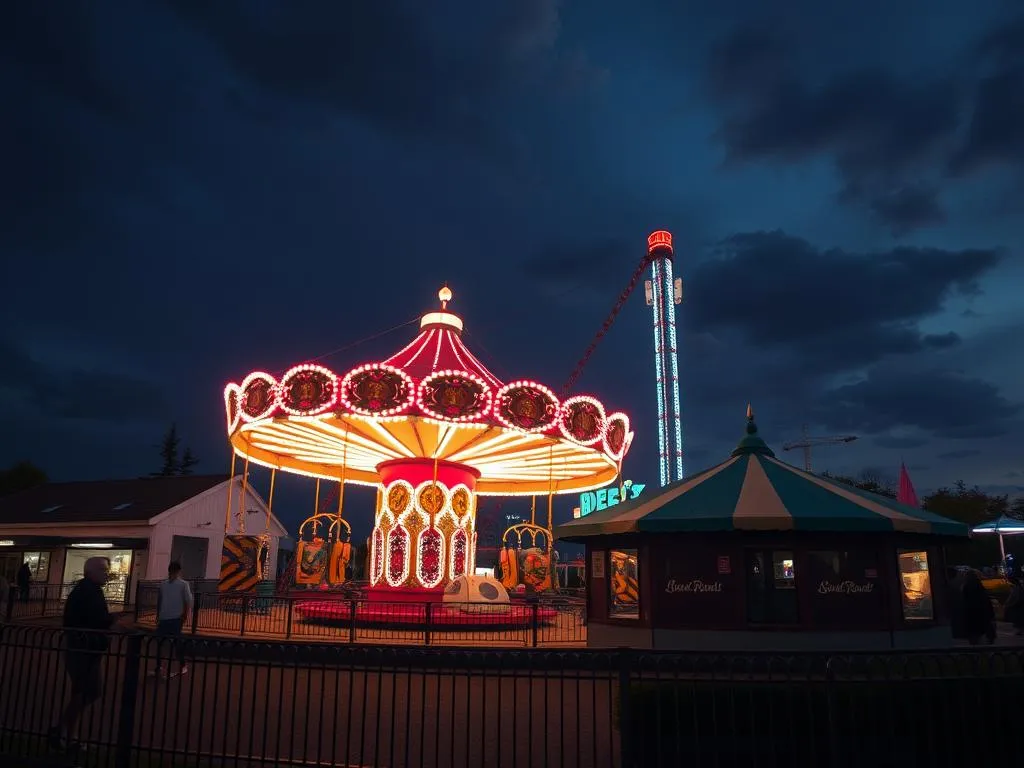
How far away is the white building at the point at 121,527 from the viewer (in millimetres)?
26328

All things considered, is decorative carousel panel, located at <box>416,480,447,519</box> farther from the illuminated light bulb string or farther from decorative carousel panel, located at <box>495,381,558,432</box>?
decorative carousel panel, located at <box>495,381,558,432</box>

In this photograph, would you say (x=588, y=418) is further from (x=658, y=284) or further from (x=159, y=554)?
(x=658, y=284)

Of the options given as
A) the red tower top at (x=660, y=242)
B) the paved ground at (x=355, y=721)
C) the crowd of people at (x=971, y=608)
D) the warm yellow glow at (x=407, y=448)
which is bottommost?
the paved ground at (x=355, y=721)

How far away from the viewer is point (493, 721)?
23.1 ft

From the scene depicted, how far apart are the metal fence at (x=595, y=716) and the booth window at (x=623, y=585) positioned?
10.9ft

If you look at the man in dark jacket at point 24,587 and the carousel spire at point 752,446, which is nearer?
the carousel spire at point 752,446

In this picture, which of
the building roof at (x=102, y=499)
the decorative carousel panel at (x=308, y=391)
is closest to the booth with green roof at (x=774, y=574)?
the decorative carousel panel at (x=308, y=391)

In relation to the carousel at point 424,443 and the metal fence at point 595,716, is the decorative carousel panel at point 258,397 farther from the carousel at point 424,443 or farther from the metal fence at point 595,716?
the metal fence at point 595,716

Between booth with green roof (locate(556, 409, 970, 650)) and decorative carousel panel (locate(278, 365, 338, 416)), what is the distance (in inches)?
253

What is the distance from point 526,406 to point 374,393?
2.99m

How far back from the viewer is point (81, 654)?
5973 millimetres

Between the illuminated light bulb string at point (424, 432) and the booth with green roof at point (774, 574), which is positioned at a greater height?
the illuminated light bulb string at point (424, 432)

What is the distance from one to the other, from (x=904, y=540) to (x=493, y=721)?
19.7ft

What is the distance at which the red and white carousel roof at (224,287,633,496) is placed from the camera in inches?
559
